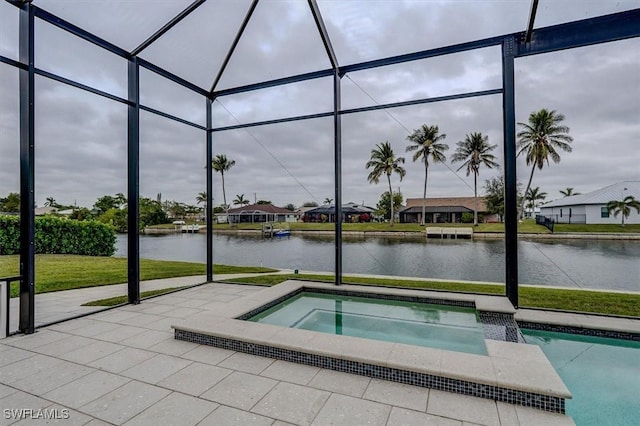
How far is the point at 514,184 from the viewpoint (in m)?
3.77

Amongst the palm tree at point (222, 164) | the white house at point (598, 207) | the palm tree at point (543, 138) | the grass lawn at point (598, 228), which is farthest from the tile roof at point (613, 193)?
the palm tree at point (222, 164)

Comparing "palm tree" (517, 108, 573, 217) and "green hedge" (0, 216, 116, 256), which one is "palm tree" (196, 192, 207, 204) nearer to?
"green hedge" (0, 216, 116, 256)

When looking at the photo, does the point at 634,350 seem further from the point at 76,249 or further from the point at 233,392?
the point at 76,249

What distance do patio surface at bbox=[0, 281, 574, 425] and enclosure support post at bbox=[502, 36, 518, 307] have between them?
7.45 ft

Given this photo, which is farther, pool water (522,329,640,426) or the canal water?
the canal water

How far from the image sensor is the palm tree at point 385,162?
94.5 feet

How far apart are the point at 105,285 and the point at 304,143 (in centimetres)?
983

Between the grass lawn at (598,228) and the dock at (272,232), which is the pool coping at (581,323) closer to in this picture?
the grass lawn at (598,228)

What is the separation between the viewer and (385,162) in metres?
29.0

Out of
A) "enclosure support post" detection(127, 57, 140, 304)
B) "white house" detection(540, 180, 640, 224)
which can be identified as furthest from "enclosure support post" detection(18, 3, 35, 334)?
"white house" detection(540, 180, 640, 224)

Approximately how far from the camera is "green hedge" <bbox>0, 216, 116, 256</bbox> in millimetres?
8594

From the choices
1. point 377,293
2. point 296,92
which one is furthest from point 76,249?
point 377,293

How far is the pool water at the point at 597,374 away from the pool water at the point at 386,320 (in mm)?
632

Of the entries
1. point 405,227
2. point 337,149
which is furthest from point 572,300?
point 405,227
